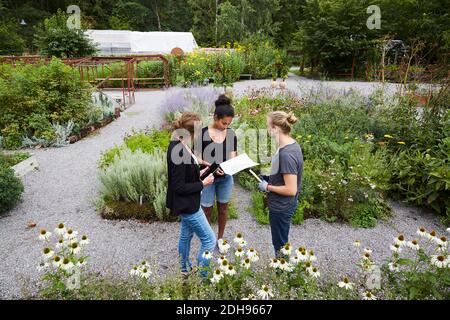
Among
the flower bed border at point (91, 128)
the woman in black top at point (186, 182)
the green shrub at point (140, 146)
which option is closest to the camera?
the woman in black top at point (186, 182)

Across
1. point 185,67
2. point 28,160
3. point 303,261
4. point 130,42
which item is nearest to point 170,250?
→ point 303,261

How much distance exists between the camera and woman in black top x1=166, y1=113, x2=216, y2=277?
247cm

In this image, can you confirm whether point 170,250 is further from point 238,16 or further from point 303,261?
point 238,16

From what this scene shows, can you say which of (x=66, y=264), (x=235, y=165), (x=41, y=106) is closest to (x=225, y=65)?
(x=41, y=106)

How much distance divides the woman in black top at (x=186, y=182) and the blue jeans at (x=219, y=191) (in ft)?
1.39

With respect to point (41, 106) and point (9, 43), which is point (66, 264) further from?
point (9, 43)

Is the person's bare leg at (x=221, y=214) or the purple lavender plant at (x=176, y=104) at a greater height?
the purple lavender plant at (x=176, y=104)

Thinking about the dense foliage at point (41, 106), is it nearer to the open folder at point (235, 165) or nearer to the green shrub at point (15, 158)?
the green shrub at point (15, 158)

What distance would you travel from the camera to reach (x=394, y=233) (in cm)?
395

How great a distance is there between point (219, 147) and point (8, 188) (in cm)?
301

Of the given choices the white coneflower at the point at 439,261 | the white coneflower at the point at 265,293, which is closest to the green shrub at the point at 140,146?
the white coneflower at the point at 265,293

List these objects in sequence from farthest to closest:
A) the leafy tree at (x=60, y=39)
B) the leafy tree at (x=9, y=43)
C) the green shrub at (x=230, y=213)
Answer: the leafy tree at (x=9, y=43) < the leafy tree at (x=60, y=39) < the green shrub at (x=230, y=213)

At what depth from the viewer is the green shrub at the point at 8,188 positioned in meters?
4.11
